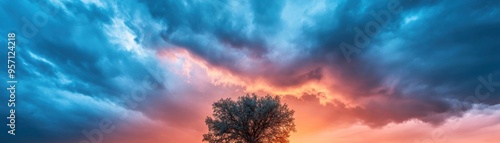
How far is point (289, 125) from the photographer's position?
57.0 metres

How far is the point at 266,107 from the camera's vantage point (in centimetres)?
5469

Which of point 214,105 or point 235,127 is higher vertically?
point 214,105

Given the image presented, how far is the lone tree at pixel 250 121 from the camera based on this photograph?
54812mm

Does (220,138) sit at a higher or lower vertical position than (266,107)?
lower

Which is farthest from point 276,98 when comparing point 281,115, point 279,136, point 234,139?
point 234,139

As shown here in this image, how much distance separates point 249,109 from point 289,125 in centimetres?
807

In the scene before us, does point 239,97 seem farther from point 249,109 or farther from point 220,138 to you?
point 220,138

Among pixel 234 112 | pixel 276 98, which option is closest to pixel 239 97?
pixel 234 112

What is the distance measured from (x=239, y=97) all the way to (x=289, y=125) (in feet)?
33.3

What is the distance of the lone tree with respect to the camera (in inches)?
2158

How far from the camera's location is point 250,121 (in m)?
55.0

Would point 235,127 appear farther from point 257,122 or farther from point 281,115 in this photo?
point 281,115

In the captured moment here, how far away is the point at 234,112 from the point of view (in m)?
55.6

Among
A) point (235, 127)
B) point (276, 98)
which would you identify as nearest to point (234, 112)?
point (235, 127)
